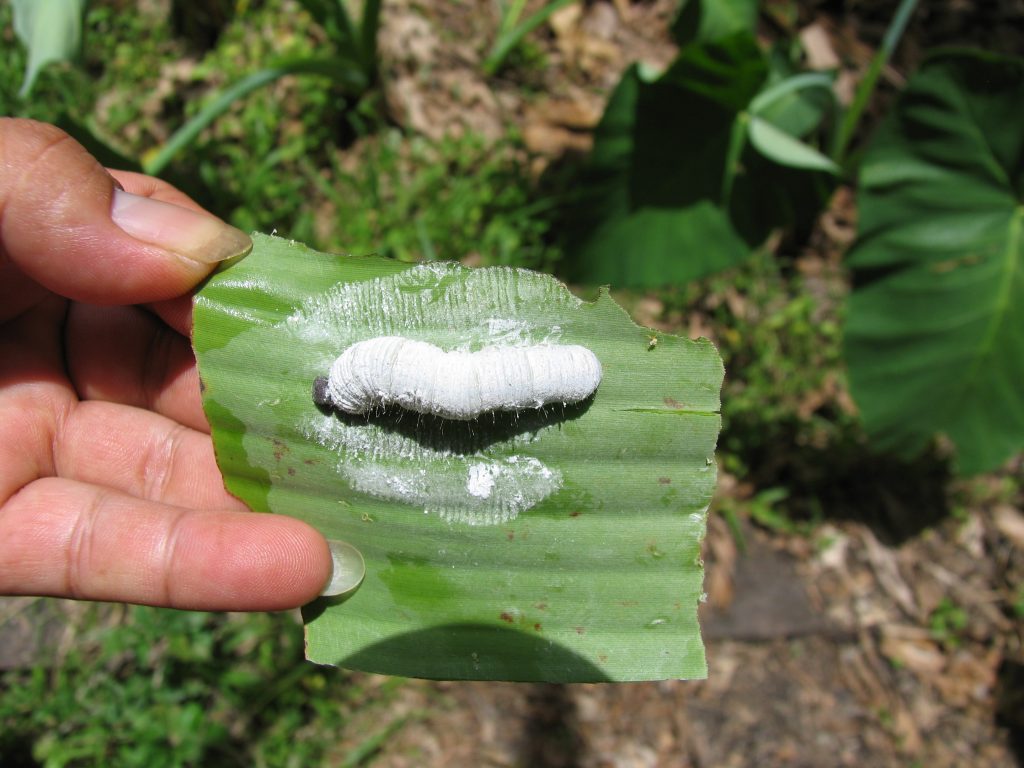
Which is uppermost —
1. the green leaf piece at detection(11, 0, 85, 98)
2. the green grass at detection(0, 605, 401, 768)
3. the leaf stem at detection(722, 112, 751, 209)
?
the green leaf piece at detection(11, 0, 85, 98)

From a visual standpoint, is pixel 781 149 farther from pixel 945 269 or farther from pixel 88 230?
pixel 88 230

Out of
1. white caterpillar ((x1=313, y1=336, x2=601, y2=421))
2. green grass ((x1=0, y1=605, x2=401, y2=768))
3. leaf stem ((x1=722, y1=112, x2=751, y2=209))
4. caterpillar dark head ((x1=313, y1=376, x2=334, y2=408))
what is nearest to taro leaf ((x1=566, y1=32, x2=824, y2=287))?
leaf stem ((x1=722, y1=112, x2=751, y2=209))

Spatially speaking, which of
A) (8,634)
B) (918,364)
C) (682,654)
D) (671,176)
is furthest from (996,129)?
(8,634)

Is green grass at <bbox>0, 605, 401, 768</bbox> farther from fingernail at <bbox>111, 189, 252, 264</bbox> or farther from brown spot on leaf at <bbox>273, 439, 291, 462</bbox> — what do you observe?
fingernail at <bbox>111, 189, 252, 264</bbox>

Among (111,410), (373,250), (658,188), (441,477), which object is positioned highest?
(658,188)

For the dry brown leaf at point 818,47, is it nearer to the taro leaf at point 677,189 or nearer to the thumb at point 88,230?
the taro leaf at point 677,189

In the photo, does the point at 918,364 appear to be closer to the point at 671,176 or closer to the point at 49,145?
the point at 671,176

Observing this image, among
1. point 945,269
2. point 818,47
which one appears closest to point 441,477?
point 945,269
